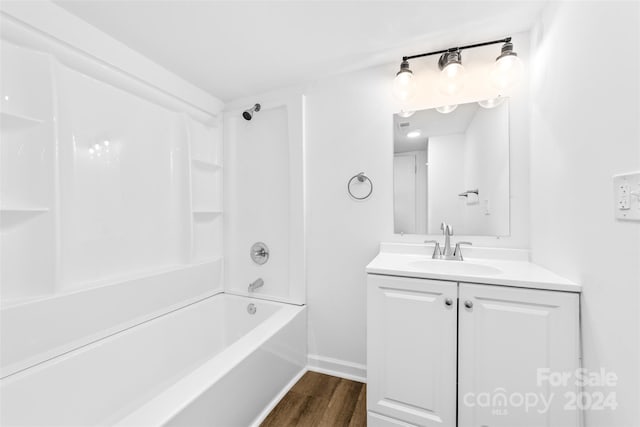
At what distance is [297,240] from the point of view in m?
2.04

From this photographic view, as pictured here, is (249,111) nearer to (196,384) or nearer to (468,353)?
(196,384)

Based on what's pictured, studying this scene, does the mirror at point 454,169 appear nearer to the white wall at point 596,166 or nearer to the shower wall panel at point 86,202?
the white wall at point 596,166

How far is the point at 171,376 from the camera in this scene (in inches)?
68.9

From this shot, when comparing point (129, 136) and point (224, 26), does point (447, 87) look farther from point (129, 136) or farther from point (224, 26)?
point (129, 136)

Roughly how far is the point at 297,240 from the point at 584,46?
181cm

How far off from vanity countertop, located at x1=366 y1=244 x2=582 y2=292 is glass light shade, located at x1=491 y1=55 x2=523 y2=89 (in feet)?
3.27

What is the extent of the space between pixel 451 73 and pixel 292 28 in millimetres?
991

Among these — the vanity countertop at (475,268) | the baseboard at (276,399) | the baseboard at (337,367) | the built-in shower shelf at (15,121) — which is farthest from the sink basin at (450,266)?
the built-in shower shelf at (15,121)

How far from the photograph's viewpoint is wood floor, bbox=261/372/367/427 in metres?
1.47

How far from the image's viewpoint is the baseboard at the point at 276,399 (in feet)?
4.76

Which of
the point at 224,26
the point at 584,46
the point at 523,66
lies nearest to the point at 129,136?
the point at 224,26

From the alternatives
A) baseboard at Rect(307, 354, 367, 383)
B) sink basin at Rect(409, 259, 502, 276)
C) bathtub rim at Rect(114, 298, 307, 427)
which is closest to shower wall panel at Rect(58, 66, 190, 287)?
bathtub rim at Rect(114, 298, 307, 427)

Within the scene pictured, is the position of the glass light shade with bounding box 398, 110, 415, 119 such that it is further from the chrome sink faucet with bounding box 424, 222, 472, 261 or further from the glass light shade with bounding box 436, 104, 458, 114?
the chrome sink faucet with bounding box 424, 222, 472, 261

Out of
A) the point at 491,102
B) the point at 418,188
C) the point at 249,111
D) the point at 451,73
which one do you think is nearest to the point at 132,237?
the point at 249,111
